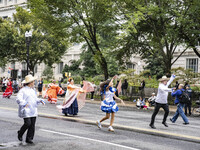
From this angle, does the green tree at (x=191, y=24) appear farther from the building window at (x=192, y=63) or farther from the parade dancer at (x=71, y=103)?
the building window at (x=192, y=63)

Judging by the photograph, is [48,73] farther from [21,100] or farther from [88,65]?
[21,100]

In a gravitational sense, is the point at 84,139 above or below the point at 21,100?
below

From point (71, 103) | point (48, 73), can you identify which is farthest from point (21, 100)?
point (48, 73)

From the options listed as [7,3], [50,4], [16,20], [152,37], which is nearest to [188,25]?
[152,37]

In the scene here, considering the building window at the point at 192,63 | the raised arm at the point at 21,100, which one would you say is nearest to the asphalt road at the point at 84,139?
the raised arm at the point at 21,100

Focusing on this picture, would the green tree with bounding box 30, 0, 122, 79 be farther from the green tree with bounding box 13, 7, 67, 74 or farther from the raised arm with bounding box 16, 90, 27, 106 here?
the raised arm with bounding box 16, 90, 27, 106

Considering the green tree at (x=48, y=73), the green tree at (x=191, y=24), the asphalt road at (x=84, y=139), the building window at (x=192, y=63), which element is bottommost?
the asphalt road at (x=84, y=139)

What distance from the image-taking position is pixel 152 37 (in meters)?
24.9

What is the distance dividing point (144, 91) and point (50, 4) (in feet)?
35.0

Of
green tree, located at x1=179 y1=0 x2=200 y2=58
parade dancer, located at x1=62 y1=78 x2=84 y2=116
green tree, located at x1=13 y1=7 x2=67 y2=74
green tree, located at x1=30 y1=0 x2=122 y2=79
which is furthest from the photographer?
green tree, located at x1=13 y1=7 x2=67 y2=74

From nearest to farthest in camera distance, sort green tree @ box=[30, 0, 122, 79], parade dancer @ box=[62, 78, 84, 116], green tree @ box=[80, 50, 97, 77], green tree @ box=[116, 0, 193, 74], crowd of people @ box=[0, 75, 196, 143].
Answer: crowd of people @ box=[0, 75, 196, 143] → parade dancer @ box=[62, 78, 84, 116] → green tree @ box=[116, 0, 193, 74] → green tree @ box=[30, 0, 122, 79] → green tree @ box=[80, 50, 97, 77]

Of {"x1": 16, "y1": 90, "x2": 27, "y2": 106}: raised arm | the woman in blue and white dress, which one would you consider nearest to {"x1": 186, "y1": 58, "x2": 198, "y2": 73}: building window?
the woman in blue and white dress

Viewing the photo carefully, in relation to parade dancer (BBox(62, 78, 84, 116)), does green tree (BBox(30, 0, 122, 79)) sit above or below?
above

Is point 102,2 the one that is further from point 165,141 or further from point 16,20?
point 16,20
